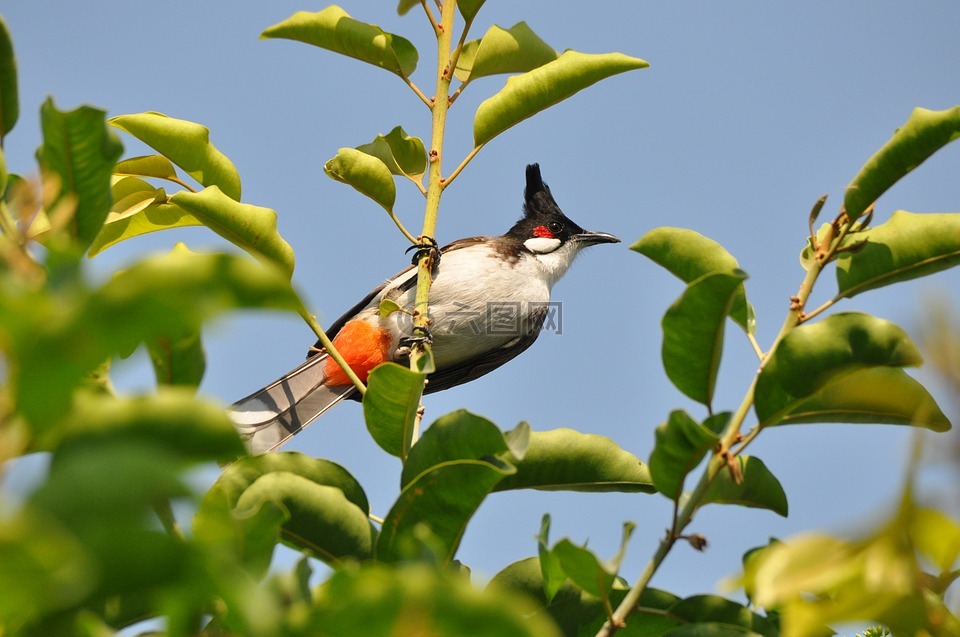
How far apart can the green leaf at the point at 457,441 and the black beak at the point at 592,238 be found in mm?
4937

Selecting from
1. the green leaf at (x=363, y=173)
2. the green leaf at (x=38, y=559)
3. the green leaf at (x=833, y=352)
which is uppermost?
the green leaf at (x=363, y=173)

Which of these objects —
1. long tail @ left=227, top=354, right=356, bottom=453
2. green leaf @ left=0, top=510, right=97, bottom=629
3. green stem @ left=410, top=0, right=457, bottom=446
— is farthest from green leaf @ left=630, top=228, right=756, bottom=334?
long tail @ left=227, top=354, right=356, bottom=453

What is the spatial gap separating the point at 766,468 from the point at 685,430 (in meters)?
0.30

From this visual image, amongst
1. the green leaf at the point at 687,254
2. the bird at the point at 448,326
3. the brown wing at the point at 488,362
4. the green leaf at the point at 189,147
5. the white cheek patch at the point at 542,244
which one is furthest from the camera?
the white cheek patch at the point at 542,244

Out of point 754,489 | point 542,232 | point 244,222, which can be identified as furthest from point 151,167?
point 542,232

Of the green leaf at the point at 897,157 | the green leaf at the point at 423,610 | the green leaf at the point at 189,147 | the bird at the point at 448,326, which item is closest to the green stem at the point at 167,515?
the green leaf at the point at 423,610

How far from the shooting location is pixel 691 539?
4.37 ft

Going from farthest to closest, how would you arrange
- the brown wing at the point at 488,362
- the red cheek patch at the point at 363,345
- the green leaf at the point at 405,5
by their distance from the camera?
1. the brown wing at the point at 488,362
2. the red cheek patch at the point at 363,345
3. the green leaf at the point at 405,5

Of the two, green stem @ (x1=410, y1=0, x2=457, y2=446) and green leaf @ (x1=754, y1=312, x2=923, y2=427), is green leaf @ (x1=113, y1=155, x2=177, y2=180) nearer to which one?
green stem @ (x1=410, y1=0, x2=457, y2=446)

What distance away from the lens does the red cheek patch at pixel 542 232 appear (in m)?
6.20

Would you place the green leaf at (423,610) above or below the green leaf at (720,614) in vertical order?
above

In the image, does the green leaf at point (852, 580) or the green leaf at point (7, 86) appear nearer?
the green leaf at point (852, 580)

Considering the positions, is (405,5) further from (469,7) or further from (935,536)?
(935,536)

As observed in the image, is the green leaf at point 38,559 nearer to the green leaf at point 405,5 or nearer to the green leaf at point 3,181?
the green leaf at point 3,181
